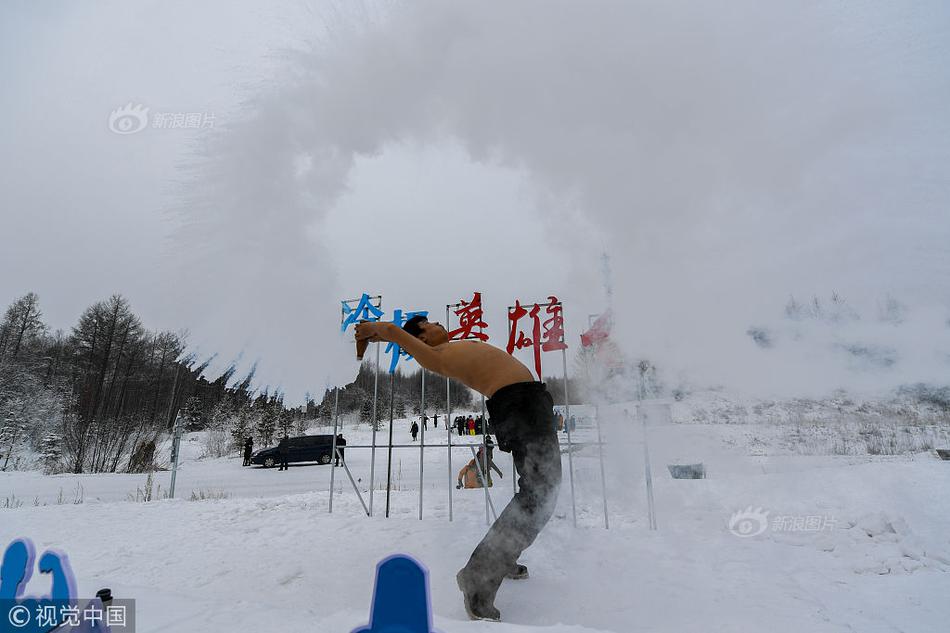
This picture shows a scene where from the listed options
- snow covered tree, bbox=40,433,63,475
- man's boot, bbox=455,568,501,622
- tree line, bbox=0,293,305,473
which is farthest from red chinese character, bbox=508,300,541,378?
snow covered tree, bbox=40,433,63,475

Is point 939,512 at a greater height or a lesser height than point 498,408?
lesser

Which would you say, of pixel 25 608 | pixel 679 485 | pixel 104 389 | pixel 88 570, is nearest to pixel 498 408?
pixel 25 608

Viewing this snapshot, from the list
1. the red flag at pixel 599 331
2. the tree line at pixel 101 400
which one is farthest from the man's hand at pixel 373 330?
the tree line at pixel 101 400

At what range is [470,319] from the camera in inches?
282

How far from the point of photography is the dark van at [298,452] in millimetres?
20500

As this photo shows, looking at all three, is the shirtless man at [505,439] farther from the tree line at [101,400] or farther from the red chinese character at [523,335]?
the tree line at [101,400]

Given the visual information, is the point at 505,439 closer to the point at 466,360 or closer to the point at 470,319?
the point at 466,360

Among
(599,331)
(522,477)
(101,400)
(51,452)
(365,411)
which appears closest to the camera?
(522,477)

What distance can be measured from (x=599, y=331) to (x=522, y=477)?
3199mm

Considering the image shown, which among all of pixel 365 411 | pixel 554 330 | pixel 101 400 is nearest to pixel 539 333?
pixel 554 330

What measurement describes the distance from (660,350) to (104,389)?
3769cm

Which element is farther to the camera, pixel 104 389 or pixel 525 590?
pixel 104 389

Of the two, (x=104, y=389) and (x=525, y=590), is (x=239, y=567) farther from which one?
(x=104, y=389)

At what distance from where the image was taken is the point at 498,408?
3.24 meters
